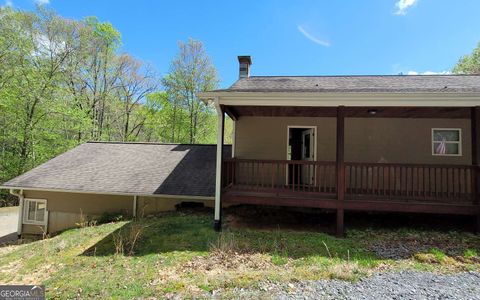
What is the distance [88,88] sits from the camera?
22.7 metres

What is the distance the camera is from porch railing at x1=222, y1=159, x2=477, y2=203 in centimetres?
634

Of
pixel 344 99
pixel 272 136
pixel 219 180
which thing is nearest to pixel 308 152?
pixel 272 136

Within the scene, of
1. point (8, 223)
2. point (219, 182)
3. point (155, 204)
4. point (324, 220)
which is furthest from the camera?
point (8, 223)

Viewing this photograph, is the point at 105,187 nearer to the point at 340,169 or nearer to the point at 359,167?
the point at 340,169

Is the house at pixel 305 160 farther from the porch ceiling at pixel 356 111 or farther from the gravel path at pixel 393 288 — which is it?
the gravel path at pixel 393 288

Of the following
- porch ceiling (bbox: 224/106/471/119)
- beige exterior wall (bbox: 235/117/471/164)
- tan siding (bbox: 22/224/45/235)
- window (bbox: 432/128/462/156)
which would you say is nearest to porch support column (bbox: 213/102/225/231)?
porch ceiling (bbox: 224/106/471/119)

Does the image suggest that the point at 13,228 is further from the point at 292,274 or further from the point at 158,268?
the point at 292,274

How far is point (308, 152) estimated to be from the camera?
8.97 metres

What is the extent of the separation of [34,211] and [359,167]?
39.9 feet

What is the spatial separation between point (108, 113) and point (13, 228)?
1398 centimetres

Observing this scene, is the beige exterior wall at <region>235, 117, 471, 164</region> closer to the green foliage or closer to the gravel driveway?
the gravel driveway

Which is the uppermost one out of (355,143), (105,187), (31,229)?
(355,143)

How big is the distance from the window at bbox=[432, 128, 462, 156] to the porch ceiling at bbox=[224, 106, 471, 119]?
526 mm

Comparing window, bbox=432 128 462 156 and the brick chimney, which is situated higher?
the brick chimney
